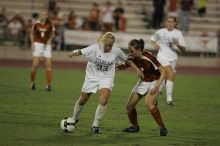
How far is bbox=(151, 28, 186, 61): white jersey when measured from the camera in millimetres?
16938

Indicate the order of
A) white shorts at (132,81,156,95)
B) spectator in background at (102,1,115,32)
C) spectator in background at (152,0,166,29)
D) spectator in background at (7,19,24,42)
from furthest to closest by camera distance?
1. spectator in background at (152,0,166,29)
2. spectator in background at (102,1,115,32)
3. spectator in background at (7,19,24,42)
4. white shorts at (132,81,156,95)

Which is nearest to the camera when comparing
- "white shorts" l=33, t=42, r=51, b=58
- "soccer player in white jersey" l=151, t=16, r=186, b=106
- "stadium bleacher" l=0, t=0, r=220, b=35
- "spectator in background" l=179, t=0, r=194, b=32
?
"soccer player in white jersey" l=151, t=16, r=186, b=106

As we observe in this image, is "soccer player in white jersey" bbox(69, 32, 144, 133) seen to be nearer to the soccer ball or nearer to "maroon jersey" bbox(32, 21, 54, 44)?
the soccer ball

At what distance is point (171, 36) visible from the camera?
667 inches

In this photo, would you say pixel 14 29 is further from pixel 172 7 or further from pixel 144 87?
pixel 144 87

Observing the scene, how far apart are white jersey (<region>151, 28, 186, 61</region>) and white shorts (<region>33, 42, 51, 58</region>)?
393cm

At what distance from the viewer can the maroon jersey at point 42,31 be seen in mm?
19531

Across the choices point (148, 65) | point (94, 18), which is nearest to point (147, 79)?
point (148, 65)

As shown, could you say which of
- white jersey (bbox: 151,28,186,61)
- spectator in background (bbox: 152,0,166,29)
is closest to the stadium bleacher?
spectator in background (bbox: 152,0,166,29)

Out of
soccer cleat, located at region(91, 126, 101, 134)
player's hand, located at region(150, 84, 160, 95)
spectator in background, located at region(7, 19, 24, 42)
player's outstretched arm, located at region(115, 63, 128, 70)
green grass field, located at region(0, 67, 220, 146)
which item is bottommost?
green grass field, located at region(0, 67, 220, 146)

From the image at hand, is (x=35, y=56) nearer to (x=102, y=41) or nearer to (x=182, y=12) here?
(x=102, y=41)

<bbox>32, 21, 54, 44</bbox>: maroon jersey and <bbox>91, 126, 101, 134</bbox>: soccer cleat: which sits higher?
<bbox>32, 21, 54, 44</bbox>: maroon jersey

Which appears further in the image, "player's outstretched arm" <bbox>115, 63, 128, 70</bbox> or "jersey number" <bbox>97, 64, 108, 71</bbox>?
"player's outstretched arm" <bbox>115, 63, 128, 70</bbox>

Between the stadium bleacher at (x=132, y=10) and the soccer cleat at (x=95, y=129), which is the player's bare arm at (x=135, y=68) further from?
the stadium bleacher at (x=132, y=10)
